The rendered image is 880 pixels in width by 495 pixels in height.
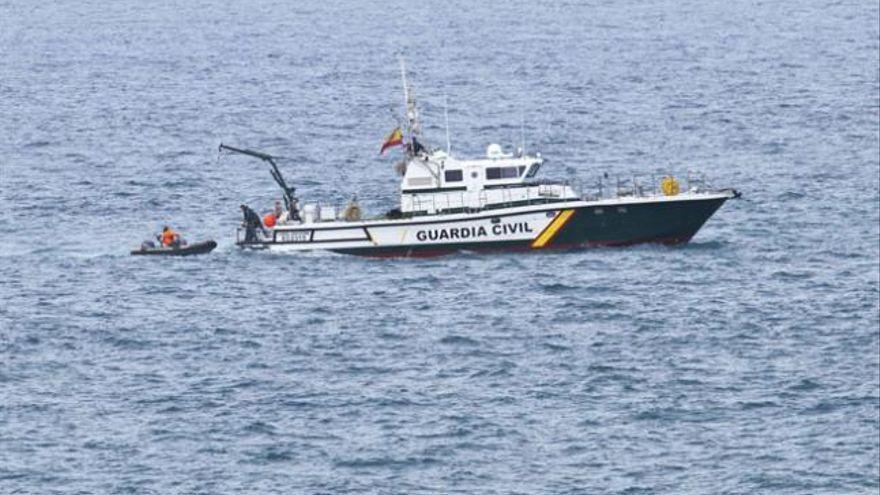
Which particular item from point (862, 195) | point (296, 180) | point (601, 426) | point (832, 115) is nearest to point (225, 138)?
point (296, 180)

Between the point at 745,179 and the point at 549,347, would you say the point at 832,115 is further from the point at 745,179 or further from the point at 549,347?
the point at 549,347

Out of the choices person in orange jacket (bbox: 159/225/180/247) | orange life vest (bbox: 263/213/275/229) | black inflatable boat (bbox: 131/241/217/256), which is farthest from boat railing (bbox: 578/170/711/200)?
person in orange jacket (bbox: 159/225/180/247)

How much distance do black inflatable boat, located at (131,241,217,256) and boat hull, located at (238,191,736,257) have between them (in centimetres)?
367

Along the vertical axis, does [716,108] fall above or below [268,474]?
above

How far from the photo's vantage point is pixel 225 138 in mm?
188625

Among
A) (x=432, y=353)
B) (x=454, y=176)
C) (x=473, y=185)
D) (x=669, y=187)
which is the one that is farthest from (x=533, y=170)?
(x=432, y=353)

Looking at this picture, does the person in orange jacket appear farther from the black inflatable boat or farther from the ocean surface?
the ocean surface

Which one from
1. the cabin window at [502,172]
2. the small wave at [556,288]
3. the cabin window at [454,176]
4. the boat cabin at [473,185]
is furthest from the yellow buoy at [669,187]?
the small wave at [556,288]

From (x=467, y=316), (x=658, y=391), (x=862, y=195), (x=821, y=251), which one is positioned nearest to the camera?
(x=658, y=391)

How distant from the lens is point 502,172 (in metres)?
132

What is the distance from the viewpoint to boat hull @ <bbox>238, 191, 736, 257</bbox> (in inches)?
5157

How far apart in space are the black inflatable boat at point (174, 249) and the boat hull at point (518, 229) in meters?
3.67

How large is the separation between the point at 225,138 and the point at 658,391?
290ft

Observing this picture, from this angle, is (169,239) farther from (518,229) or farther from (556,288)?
(556,288)
